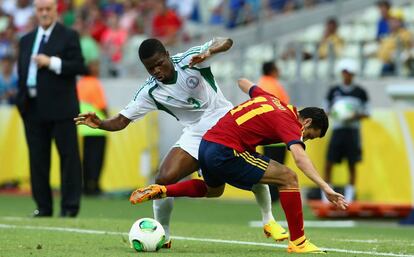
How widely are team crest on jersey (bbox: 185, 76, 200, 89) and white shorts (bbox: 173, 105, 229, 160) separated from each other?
13.1 inches

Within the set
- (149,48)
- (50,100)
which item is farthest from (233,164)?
(50,100)

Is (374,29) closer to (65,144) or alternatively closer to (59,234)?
(65,144)

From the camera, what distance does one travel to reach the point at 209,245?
1082cm

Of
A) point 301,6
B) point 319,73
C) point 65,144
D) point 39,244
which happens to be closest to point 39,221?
point 65,144

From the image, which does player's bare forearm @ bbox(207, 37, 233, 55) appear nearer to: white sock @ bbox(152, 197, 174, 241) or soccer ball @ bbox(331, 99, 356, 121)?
white sock @ bbox(152, 197, 174, 241)

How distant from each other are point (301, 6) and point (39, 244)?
1538 centimetres

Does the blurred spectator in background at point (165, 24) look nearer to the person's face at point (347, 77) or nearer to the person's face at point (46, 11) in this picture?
the person's face at point (347, 77)

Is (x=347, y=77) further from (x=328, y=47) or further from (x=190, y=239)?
(x=190, y=239)

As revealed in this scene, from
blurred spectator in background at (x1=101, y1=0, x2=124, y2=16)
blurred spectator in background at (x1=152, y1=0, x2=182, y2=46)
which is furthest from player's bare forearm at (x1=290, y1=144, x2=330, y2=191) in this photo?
blurred spectator in background at (x1=101, y1=0, x2=124, y2=16)

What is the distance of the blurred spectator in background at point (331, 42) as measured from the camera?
20.7m

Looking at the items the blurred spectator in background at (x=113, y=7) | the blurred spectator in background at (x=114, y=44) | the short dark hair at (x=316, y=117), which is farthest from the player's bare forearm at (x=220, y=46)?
the blurred spectator in background at (x=113, y=7)

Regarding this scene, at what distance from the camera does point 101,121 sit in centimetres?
1073

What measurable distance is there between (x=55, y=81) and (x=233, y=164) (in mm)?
4927

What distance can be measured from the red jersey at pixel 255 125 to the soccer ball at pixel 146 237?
0.88 metres
